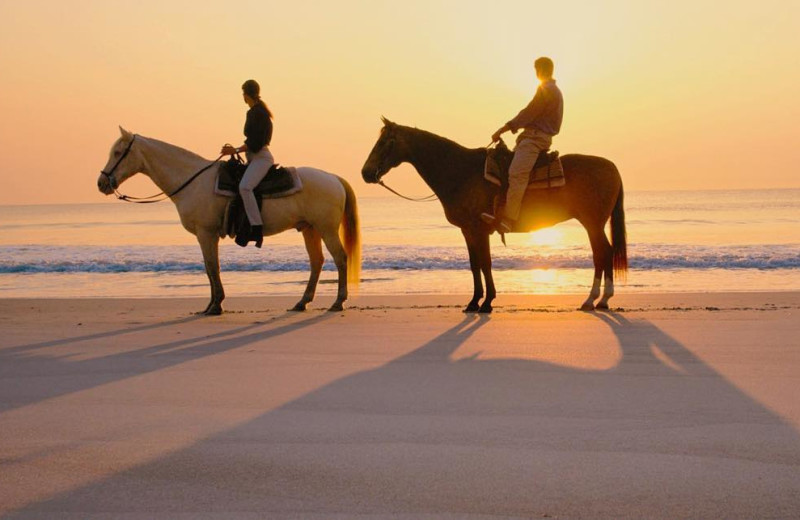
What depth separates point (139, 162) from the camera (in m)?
9.38

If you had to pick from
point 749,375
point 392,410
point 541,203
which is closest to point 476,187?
point 541,203

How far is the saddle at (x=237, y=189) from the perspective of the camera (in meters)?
9.23

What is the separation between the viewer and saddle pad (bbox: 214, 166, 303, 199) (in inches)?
363

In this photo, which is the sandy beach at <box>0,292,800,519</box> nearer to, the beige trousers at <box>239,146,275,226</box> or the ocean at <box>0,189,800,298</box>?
the beige trousers at <box>239,146,275,226</box>

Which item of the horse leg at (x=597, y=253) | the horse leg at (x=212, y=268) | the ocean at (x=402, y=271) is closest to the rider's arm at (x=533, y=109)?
the horse leg at (x=597, y=253)

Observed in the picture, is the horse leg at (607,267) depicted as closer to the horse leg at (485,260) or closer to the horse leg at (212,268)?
the horse leg at (485,260)

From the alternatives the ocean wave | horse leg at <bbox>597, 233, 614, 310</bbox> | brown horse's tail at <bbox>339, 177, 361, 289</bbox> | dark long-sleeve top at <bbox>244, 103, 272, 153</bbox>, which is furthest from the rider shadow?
the ocean wave

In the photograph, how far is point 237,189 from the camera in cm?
927

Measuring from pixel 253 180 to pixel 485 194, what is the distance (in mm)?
2319

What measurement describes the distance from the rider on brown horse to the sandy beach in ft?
6.50

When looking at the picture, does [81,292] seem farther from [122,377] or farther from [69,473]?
[69,473]

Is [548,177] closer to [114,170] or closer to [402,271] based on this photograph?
[114,170]

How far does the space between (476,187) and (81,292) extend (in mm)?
7453

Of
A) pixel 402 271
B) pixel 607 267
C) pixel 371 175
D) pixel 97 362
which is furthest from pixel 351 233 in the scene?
pixel 402 271
